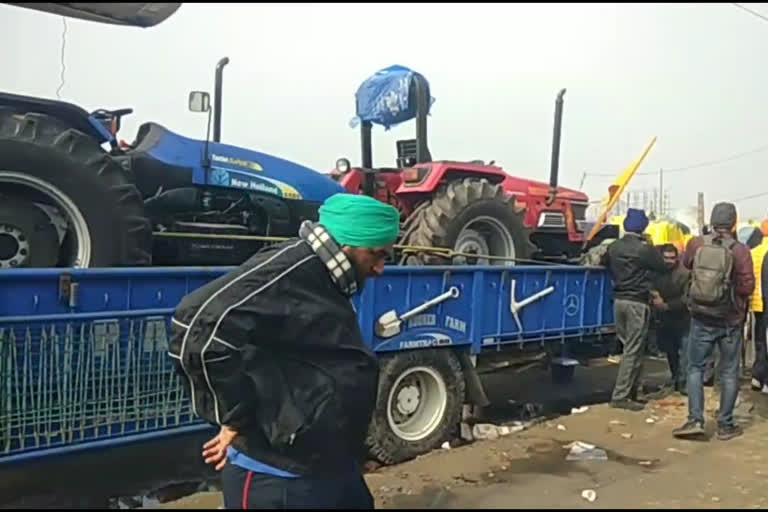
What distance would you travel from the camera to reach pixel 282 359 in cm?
230

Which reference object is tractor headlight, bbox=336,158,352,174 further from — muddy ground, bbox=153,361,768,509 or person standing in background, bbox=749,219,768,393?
person standing in background, bbox=749,219,768,393

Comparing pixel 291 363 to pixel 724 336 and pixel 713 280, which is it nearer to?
pixel 713 280

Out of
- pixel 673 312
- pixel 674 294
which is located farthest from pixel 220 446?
pixel 673 312

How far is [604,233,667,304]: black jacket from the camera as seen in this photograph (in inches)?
299

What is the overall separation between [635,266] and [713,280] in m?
1.30

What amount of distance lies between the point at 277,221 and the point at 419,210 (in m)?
1.59

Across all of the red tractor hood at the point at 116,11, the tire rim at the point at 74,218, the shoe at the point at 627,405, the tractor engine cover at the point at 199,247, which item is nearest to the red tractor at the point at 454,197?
the shoe at the point at 627,405

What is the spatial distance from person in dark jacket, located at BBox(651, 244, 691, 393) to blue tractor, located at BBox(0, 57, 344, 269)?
3.37m

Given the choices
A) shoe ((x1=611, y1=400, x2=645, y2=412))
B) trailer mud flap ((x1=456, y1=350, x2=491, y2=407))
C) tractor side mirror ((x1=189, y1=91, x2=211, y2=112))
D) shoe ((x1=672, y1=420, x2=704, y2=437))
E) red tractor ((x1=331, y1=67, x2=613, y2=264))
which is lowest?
shoe ((x1=611, y1=400, x2=645, y2=412))

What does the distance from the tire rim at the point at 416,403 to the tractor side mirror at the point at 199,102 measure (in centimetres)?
234

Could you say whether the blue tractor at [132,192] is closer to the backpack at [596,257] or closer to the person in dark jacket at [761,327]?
the backpack at [596,257]

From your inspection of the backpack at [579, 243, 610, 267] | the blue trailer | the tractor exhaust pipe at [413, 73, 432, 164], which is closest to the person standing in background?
the backpack at [579, 243, 610, 267]

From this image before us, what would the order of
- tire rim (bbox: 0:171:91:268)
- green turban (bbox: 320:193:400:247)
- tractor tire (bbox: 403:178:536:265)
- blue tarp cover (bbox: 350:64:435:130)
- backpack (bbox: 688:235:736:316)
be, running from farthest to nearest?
blue tarp cover (bbox: 350:64:435:130)
tractor tire (bbox: 403:178:536:265)
backpack (bbox: 688:235:736:316)
tire rim (bbox: 0:171:91:268)
green turban (bbox: 320:193:400:247)

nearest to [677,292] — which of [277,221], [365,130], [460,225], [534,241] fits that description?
[534,241]
